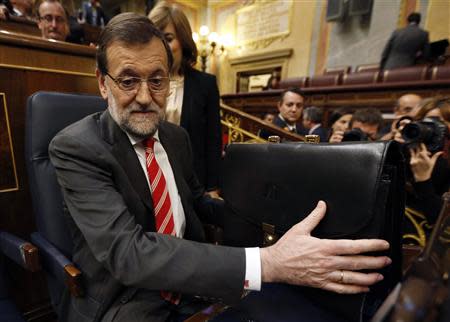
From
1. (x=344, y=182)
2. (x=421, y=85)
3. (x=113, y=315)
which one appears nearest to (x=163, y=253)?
(x=113, y=315)

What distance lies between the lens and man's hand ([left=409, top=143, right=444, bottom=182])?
4.04 ft

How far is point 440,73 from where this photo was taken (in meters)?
3.94

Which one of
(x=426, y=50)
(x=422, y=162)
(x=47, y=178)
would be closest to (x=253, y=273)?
(x=47, y=178)

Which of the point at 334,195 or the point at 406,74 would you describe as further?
the point at 406,74

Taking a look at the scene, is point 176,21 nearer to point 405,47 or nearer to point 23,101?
point 23,101

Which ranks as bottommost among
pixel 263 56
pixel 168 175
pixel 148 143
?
pixel 168 175

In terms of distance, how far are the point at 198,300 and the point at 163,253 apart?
1.14ft

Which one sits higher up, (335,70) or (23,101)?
(335,70)

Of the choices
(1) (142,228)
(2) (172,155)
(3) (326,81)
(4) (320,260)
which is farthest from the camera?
(3) (326,81)

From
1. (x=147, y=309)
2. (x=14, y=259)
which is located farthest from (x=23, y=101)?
(x=147, y=309)

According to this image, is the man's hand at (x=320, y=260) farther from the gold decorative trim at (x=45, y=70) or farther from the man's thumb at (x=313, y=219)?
the gold decorative trim at (x=45, y=70)

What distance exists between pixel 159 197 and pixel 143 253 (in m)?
0.28

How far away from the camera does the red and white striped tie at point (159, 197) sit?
0.89 m

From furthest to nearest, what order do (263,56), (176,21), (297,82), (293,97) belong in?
(263,56) → (297,82) → (293,97) → (176,21)
